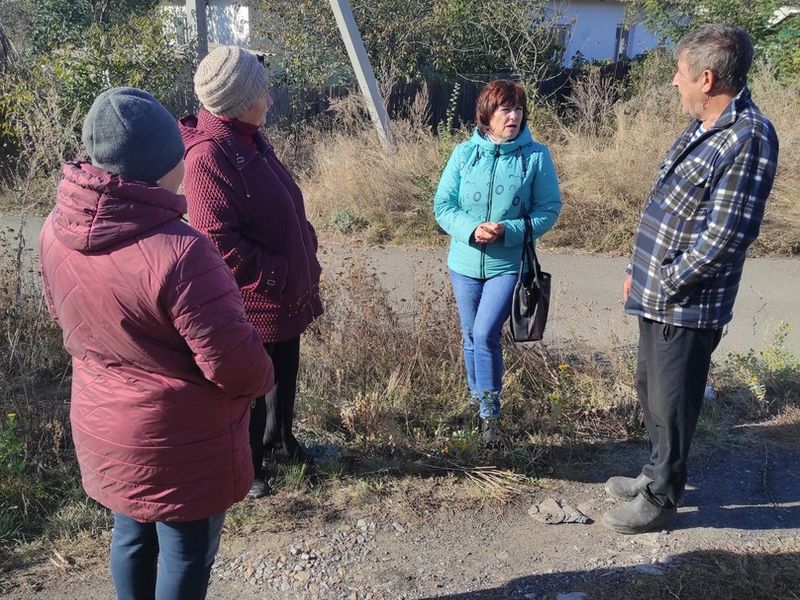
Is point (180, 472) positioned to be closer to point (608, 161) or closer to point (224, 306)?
point (224, 306)

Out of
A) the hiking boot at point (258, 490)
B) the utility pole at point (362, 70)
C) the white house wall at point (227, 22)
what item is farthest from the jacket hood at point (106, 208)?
the white house wall at point (227, 22)

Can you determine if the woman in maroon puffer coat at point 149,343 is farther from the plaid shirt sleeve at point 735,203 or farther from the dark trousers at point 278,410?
the plaid shirt sleeve at point 735,203

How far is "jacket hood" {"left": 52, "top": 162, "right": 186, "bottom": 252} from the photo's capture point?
1762mm

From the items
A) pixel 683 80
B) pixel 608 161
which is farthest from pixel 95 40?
pixel 683 80

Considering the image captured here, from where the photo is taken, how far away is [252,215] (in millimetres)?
2783

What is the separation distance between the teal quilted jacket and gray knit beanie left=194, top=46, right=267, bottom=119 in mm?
1160

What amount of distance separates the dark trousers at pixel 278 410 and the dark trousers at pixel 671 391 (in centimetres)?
151

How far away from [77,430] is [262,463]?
1.41 metres

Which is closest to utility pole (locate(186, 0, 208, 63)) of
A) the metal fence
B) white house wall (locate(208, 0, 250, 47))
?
the metal fence

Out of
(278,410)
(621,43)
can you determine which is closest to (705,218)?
(278,410)

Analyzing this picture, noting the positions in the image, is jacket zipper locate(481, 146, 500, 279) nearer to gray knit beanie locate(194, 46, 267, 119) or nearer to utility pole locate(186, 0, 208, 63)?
gray knit beanie locate(194, 46, 267, 119)

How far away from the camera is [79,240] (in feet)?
5.90

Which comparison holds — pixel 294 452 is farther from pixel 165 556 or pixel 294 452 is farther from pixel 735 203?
pixel 735 203

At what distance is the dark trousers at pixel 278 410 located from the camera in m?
3.17
